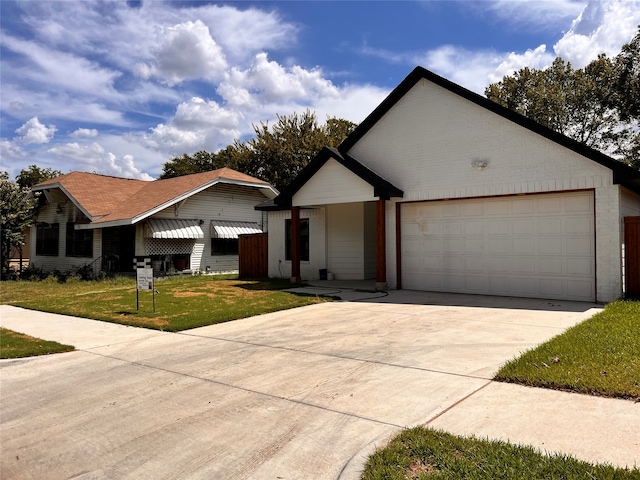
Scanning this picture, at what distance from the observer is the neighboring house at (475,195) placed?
11.3 metres

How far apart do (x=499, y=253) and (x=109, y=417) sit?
10917 mm

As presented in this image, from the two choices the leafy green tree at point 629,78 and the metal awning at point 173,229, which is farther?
the leafy green tree at point 629,78

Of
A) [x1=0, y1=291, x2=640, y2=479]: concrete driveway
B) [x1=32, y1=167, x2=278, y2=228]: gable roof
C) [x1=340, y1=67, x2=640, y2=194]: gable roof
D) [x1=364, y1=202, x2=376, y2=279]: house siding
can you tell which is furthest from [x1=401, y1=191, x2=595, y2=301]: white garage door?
[x1=32, y1=167, x2=278, y2=228]: gable roof

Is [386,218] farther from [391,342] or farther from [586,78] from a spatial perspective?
[586,78]

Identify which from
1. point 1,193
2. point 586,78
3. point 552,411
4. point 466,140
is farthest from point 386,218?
point 586,78

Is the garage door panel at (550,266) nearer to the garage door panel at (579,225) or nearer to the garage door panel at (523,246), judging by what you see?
the garage door panel at (523,246)

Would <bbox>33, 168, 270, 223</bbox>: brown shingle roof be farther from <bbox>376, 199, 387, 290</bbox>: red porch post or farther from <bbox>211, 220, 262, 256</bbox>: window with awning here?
<bbox>376, 199, 387, 290</bbox>: red porch post

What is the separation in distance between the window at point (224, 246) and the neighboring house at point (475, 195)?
8.02 meters

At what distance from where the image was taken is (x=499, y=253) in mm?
12773

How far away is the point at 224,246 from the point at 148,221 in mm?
4664

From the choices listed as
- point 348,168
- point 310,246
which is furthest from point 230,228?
point 348,168

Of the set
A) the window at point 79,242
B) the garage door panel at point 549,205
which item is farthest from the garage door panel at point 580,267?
the window at point 79,242

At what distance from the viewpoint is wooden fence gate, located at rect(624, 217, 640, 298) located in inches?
432

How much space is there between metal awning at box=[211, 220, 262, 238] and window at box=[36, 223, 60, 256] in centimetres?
922
